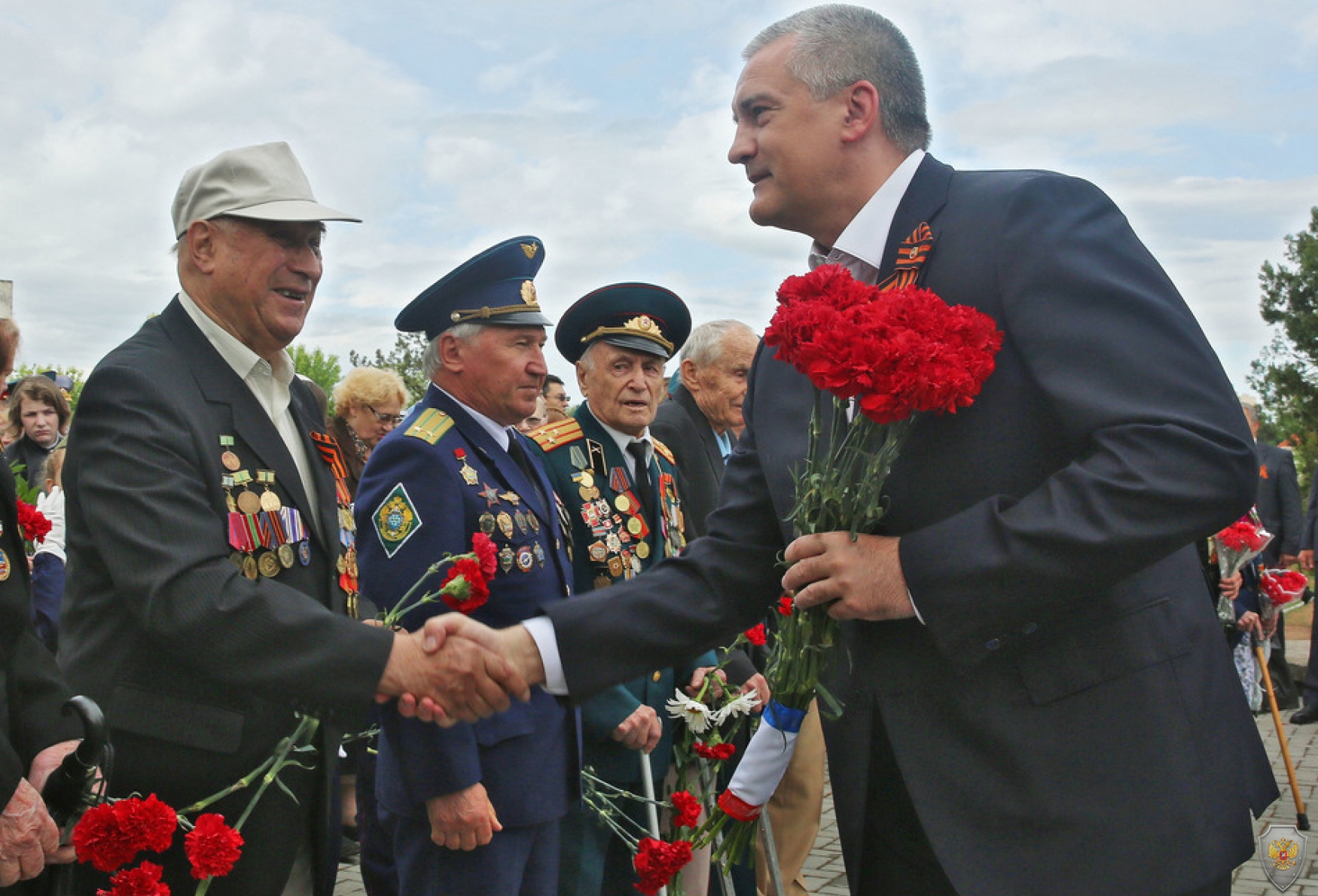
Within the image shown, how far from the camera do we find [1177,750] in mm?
2004

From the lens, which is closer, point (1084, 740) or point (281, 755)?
point (1084, 740)

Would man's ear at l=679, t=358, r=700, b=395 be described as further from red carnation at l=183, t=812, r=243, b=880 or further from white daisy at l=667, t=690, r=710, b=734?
red carnation at l=183, t=812, r=243, b=880

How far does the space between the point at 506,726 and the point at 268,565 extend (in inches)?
38.2

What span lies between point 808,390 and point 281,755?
4.45ft

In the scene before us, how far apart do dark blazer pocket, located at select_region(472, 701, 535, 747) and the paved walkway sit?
4.93ft

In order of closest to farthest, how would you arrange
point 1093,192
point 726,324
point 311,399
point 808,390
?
1. point 1093,192
2. point 808,390
3. point 311,399
4. point 726,324

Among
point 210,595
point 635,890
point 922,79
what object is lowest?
point 635,890

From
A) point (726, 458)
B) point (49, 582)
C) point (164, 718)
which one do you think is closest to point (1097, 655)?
point (164, 718)

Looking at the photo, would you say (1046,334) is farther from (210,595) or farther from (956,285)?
(210,595)

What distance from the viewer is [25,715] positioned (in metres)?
2.87

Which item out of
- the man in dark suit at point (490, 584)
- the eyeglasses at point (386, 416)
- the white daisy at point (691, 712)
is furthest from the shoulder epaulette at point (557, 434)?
the eyeglasses at point (386, 416)

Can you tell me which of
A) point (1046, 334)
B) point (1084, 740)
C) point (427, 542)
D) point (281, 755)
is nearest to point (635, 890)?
point (427, 542)

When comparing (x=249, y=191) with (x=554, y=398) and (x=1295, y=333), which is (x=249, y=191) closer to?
(x=554, y=398)

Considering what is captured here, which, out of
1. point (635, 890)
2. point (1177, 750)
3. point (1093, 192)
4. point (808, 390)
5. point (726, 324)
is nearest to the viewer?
point (1177, 750)
